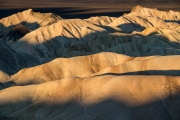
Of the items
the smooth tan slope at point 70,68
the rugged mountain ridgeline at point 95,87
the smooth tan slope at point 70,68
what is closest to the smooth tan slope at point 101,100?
the rugged mountain ridgeline at point 95,87

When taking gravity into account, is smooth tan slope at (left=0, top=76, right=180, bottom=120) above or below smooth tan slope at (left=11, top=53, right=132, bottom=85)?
above

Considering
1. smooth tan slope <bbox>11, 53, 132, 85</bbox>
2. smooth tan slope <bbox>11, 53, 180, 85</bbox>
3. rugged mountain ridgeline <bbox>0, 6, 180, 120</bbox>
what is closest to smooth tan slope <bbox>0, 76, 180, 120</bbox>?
rugged mountain ridgeline <bbox>0, 6, 180, 120</bbox>

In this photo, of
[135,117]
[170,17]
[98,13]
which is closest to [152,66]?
[135,117]

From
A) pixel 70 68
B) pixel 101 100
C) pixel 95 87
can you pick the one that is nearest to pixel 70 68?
pixel 70 68

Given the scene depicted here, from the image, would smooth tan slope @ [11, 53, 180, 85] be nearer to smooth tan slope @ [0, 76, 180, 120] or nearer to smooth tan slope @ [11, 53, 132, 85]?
smooth tan slope @ [11, 53, 132, 85]

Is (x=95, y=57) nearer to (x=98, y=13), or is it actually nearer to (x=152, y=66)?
(x=152, y=66)

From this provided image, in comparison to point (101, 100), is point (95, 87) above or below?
above

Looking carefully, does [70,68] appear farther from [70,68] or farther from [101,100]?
[101,100]

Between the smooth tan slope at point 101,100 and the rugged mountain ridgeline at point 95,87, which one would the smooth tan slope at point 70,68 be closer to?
the rugged mountain ridgeline at point 95,87
